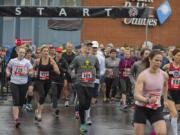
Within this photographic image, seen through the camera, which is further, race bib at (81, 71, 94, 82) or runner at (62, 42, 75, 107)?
runner at (62, 42, 75, 107)

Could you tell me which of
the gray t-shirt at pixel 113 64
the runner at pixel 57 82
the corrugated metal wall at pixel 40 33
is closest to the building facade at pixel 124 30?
the corrugated metal wall at pixel 40 33

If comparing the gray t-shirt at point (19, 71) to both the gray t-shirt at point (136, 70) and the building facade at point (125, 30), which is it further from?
the building facade at point (125, 30)

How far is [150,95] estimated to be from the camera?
9.46 m

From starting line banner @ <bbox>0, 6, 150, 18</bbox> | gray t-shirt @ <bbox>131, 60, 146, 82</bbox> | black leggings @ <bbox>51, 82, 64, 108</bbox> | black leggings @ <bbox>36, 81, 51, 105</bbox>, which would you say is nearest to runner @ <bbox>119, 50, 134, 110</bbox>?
starting line banner @ <bbox>0, 6, 150, 18</bbox>

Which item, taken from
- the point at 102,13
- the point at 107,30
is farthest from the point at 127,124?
the point at 107,30

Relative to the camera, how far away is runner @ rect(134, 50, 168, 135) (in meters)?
9.35

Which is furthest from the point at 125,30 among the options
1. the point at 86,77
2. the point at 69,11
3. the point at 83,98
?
the point at 83,98

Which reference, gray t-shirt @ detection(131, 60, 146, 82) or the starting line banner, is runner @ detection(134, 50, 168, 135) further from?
the starting line banner

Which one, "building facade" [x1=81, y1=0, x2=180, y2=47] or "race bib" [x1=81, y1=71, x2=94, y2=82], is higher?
"building facade" [x1=81, y1=0, x2=180, y2=47]

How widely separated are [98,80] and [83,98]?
3.59 metres

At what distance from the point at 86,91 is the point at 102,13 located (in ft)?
25.5

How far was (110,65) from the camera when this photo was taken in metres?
20.1

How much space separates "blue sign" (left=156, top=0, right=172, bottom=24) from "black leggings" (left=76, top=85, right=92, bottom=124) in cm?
2033

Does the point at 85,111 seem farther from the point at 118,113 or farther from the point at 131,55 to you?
the point at 131,55
